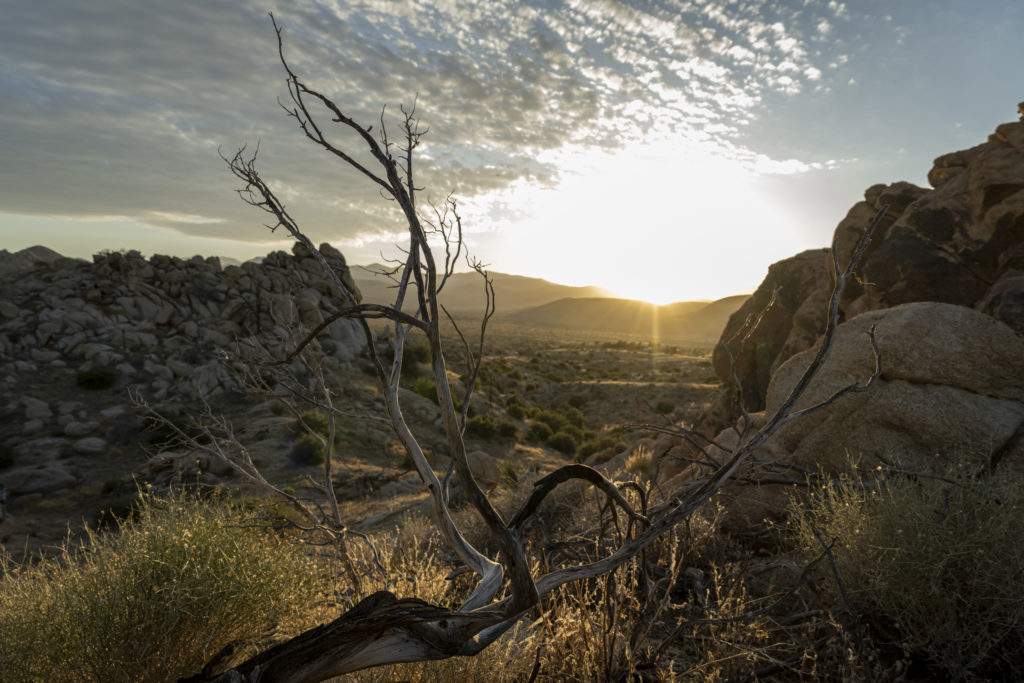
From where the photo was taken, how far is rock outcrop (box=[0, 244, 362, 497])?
1543cm

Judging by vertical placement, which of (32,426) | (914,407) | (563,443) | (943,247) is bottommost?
(563,443)

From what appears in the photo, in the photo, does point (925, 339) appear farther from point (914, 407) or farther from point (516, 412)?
point (516, 412)

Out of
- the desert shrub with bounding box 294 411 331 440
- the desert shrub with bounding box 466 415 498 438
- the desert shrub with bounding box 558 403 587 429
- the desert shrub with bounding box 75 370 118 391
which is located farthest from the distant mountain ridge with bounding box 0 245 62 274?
the desert shrub with bounding box 558 403 587 429

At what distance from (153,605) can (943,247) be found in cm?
1160

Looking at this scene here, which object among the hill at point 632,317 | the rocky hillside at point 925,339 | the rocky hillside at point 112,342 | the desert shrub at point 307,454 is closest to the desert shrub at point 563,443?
the rocky hillside at point 925,339

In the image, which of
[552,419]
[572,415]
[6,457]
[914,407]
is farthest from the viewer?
[572,415]

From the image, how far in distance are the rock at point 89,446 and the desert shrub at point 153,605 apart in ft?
43.7

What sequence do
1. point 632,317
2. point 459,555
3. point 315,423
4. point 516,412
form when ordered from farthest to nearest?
point 632,317 < point 516,412 < point 315,423 < point 459,555

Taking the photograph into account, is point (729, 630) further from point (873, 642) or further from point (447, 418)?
point (447, 418)

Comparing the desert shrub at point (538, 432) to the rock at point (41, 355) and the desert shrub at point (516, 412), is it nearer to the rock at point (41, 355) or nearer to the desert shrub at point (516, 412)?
the desert shrub at point (516, 412)

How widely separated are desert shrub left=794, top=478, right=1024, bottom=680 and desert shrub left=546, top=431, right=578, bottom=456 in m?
16.7

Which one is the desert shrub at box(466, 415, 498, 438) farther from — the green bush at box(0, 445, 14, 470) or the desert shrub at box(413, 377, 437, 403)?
the green bush at box(0, 445, 14, 470)

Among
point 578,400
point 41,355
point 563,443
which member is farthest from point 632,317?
point 41,355

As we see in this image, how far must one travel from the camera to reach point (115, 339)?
64.5 feet
